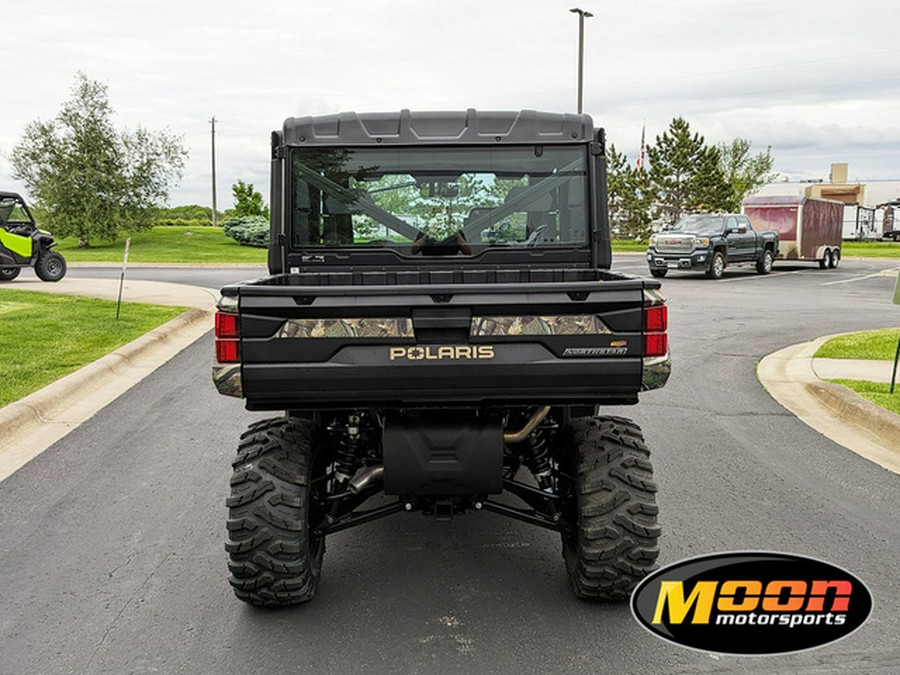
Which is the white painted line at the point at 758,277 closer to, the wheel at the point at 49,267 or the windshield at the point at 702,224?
the windshield at the point at 702,224

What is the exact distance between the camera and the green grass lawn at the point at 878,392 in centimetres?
820

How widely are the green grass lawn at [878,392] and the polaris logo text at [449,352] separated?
537cm

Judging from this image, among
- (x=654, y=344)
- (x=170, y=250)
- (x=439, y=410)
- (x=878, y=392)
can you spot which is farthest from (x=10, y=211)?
(x=654, y=344)

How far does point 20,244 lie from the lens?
875 inches

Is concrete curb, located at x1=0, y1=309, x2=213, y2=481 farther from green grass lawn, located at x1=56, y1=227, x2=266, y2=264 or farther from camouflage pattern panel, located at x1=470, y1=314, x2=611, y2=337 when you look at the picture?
green grass lawn, located at x1=56, y1=227, x2=266, y2=264

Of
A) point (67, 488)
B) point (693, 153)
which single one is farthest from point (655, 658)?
point (693, 153)

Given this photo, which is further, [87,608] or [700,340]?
[700,340]

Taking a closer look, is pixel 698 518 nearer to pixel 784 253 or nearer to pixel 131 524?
pixel 131 524

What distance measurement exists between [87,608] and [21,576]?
615mm

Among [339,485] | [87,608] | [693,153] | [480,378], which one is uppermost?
[693,153]

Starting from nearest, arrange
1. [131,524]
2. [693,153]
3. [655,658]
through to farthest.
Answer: [655,658] → [131,524] → [693,153]

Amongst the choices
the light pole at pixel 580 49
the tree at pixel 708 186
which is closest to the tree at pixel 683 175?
the tree at pixel 708 186

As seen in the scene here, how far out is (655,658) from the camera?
3.71m

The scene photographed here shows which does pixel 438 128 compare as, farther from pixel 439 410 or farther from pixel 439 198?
pixel 439 410
